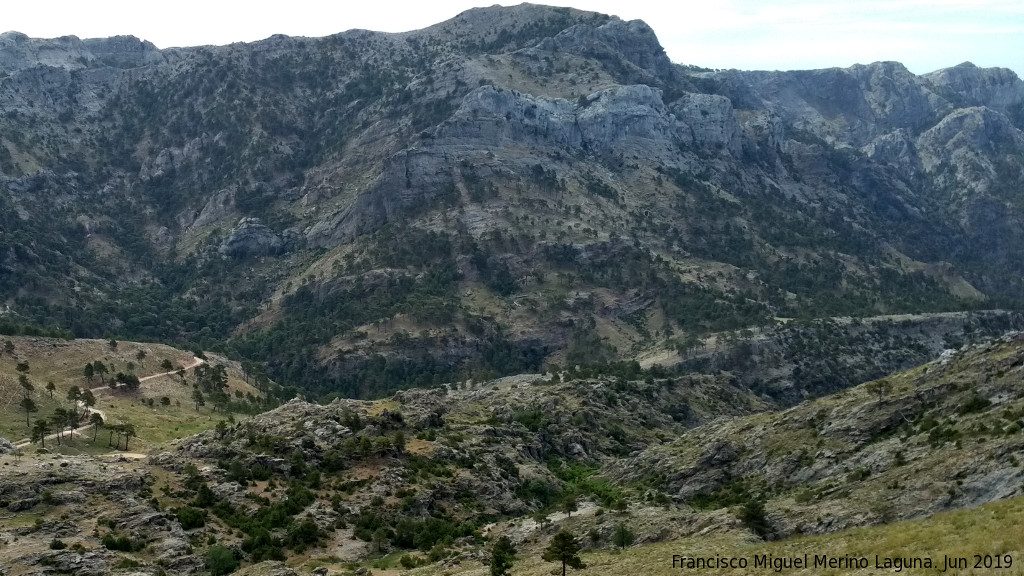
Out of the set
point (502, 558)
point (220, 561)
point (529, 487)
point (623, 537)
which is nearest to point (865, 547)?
point (502, 558)

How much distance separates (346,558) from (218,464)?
24.5m

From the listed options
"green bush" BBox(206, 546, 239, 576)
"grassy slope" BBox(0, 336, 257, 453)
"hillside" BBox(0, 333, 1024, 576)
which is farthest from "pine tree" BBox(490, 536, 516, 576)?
"grassy slope" BBox(0, 336, 257, 453)

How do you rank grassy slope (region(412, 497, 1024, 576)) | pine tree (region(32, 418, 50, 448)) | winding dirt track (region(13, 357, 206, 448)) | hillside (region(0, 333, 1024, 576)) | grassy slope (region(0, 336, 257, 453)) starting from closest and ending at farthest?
grassy slope (region(412, 497, 1024, 576)), hillside (region(0, 333, 1024, 576)), pine tree (region(32, 418, 50, 448)), winding dirt track (region(13, 357, 206, 448)), grassy slope (region(0, 336, 257, 453))

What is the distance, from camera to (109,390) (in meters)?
150

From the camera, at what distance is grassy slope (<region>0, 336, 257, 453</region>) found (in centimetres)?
12262

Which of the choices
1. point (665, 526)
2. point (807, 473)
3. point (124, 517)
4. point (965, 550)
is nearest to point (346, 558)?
point (124, 517)

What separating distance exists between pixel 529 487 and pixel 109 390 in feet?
275

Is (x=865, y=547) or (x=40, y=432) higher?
(x=865, y=547)

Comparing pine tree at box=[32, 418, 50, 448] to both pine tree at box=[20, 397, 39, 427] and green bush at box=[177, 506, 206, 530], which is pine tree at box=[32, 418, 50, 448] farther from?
green bush at box=[177, 506, 206, 530]

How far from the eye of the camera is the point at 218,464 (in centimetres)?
9862

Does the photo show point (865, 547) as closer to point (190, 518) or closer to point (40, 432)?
point (190, 518)

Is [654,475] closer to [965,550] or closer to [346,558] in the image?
[346,558]

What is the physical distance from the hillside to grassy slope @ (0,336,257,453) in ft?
78.6

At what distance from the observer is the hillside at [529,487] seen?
226ft
